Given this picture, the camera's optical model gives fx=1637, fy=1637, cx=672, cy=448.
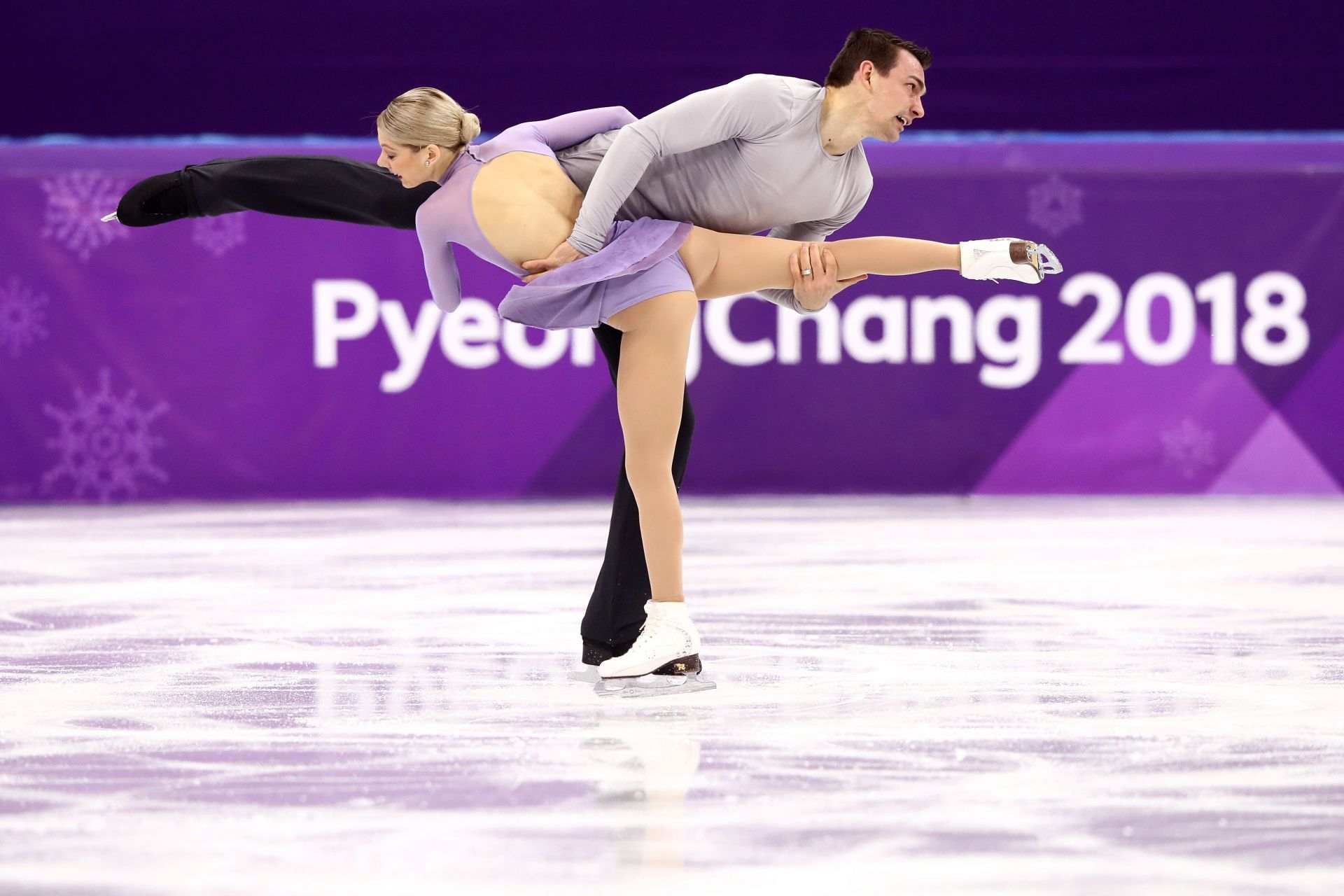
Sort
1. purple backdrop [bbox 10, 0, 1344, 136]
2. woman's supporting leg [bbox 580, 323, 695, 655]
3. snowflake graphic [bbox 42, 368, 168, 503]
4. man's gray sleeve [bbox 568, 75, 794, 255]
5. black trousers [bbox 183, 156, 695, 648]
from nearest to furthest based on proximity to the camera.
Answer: man's gray sleeve [bbox 568, 75, 794, 255]
woman's supporting leg [bbox 580, 323, 695, 655]
black trousers [bbox 183, 156, 695, 648]
snowflake graphic [bbox 42, 368, 168, 503]
purple backdrop [bbox 10, 0, 1344, 136]

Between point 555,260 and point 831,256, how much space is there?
38cm

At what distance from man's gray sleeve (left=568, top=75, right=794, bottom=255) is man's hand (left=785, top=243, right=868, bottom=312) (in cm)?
18

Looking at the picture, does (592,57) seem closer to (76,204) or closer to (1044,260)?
(76,204)

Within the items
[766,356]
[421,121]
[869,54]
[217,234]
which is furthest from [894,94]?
[217,234]

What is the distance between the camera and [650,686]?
88.2 inches

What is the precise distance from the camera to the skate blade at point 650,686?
2213 mm

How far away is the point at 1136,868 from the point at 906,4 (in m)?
5.29

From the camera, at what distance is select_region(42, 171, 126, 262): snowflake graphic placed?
5.74 metres

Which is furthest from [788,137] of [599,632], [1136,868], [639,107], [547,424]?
[639,107]

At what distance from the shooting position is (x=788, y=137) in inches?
89.4

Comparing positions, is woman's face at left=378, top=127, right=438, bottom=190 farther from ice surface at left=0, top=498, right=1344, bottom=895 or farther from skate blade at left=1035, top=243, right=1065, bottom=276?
skate blade at left=1035, top=243, right=1065, bottom=276

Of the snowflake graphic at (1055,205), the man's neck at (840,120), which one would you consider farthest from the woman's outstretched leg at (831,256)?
the snowflake graphic at (1055,205)

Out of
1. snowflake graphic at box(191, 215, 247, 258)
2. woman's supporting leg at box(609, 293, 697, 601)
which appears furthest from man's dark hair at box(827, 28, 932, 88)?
snowflake graphic at box(191, 215, 247, 258)

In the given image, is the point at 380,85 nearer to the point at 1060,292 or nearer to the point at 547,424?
the point at 547,424
